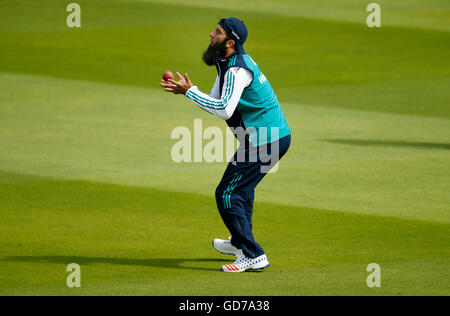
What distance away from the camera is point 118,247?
998 cm

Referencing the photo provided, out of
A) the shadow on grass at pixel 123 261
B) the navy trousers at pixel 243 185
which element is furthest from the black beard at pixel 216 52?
the shadow on grass at pixel 123 261

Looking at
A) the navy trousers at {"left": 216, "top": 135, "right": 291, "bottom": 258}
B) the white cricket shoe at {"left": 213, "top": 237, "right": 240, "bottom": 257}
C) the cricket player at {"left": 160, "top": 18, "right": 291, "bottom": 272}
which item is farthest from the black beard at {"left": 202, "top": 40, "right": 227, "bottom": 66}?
the white cricket shoe at {"left": 213, "top": 237, "right": 240, "bottom": 257}

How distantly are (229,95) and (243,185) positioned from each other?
0.88 m

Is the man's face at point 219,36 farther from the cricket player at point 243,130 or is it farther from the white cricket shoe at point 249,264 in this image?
the white cricket shoe at point 249,264

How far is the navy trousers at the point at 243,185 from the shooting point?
904cm

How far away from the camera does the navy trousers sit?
904cm

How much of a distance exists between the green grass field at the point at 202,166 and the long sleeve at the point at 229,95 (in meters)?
1.53

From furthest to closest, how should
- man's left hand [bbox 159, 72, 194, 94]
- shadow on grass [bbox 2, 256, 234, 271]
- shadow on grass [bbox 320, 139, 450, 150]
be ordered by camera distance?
1. shadow on grass [bbox 320, 139, 450, 150]
2. shadow on grass [bbox 2, 256, 234, 271]
3. man's left hand [bbox 159, 72, 194, 94]

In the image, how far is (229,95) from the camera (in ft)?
28.8

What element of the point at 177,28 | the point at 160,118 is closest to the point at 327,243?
the point at 160,118

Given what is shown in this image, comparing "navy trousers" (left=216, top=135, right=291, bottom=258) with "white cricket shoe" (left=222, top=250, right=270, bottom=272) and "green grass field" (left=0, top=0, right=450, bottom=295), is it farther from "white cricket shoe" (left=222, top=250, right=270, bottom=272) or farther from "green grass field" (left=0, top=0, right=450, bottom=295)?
"green grass field" (left=0, top=0, right=450, bottom=295)

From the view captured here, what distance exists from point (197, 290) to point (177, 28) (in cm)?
2352

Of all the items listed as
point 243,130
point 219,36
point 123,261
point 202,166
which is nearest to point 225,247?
point 123,261

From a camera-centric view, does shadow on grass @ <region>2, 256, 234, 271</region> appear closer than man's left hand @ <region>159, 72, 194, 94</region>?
No
